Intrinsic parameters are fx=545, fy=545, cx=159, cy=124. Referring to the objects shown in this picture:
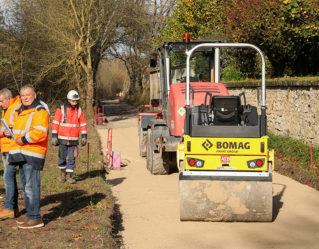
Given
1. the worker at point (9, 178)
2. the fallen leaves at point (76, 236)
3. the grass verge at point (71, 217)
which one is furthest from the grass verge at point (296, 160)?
the worker at point (9, 178)

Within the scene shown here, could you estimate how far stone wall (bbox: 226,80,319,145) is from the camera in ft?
45.1

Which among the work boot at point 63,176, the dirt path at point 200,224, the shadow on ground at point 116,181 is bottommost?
the shadow on ground at point 116,181

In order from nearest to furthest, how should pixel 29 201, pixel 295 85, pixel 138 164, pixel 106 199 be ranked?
pixel 29 201 → pixel 106 199 → pixel 138 164 → pixel 295 85

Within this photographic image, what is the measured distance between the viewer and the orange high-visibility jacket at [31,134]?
6.87m

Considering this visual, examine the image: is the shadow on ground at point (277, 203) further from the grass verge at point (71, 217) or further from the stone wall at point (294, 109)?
the stone wall at point (294, 109)

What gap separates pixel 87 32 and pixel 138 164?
16865mm

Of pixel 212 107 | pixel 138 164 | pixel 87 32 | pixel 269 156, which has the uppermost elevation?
pixel 87 32

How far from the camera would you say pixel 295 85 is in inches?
591

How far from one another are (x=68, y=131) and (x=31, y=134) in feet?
12.5

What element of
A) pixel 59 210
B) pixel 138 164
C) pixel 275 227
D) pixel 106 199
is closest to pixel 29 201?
pixel 59 210

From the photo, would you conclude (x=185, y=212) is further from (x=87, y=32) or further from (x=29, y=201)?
(x=87, y=32)

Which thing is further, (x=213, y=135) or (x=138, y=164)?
(x=138, y=164)

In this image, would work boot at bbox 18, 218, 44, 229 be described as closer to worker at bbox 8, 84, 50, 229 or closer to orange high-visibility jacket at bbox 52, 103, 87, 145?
worker at bbox 8, 84, 50, 229

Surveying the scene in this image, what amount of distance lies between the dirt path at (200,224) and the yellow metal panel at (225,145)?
1.05 metres
